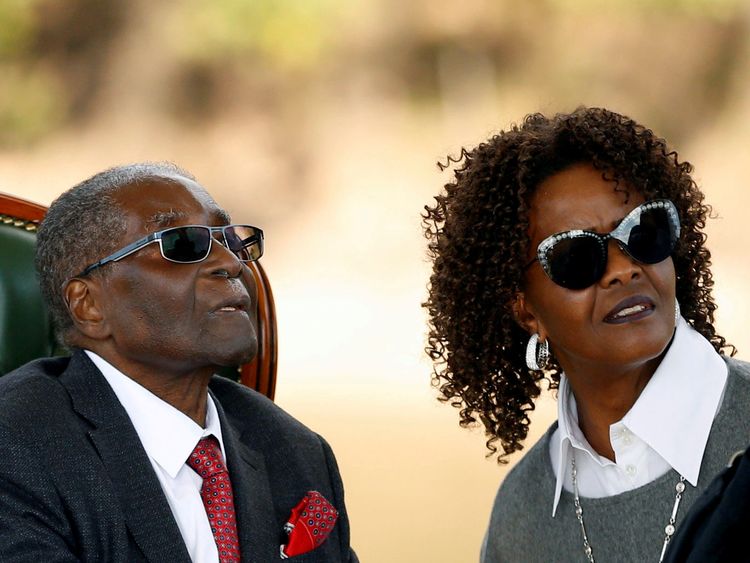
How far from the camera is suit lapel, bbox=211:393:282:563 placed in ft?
5.95

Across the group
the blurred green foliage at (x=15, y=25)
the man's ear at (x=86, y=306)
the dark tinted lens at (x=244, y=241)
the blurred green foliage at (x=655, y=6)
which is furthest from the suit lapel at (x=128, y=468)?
the blurred green foliage at (x=655, y=6)

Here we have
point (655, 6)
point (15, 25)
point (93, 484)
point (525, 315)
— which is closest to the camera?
point (93, 484)

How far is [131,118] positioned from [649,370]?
3.34 m

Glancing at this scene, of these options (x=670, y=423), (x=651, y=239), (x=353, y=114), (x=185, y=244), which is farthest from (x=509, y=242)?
(x=353, y=114)

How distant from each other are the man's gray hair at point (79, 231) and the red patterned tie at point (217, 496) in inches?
12.8

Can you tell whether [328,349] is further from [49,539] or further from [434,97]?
[49,539]

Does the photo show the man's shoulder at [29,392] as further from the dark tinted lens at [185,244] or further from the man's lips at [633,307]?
the man's lips at [633,307]

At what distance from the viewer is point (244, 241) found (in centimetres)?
204

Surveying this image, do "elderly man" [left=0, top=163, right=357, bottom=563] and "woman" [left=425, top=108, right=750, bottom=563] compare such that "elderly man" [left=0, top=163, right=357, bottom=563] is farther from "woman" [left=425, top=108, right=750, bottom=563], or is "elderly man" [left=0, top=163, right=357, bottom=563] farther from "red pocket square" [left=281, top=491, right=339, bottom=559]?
"woman" [left=425, top=108, right=750, bottom=563]

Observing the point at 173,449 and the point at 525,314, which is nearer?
the point at 173,449

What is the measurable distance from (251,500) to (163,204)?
51 centimetres

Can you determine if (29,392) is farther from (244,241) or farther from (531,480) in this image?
(531,480)

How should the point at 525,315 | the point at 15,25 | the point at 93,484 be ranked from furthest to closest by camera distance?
1. the point at 15,25
2. the point at 525,315
3. the point at 93,484

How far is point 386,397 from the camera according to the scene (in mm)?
4543
